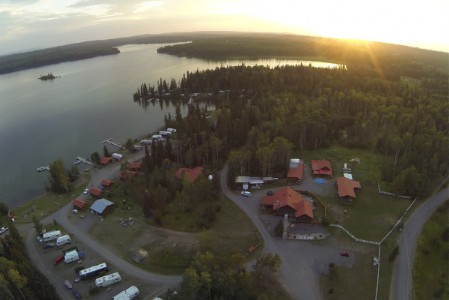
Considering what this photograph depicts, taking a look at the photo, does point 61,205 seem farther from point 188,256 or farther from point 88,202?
point 188,256

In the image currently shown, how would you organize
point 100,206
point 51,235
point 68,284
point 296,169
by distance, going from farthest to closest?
1. point 296,169
2. point 100,206
3. point 51,235
4. point 68,284

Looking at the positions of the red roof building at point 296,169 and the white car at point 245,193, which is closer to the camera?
the white car at point 245,193

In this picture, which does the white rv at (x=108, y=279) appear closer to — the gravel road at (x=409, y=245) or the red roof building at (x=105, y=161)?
the gravel road at (x=409, y=245)

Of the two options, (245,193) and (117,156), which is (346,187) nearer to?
(245,193)

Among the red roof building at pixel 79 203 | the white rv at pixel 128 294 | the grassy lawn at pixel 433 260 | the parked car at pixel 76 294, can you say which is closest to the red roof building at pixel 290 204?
the grassy lawn at pixel 433 260

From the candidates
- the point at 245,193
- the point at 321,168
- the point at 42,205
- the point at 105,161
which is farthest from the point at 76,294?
the point at 321,168

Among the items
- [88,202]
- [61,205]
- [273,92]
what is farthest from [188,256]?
[273,92]

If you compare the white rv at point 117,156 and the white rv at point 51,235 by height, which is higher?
the white rv at point 117,156
